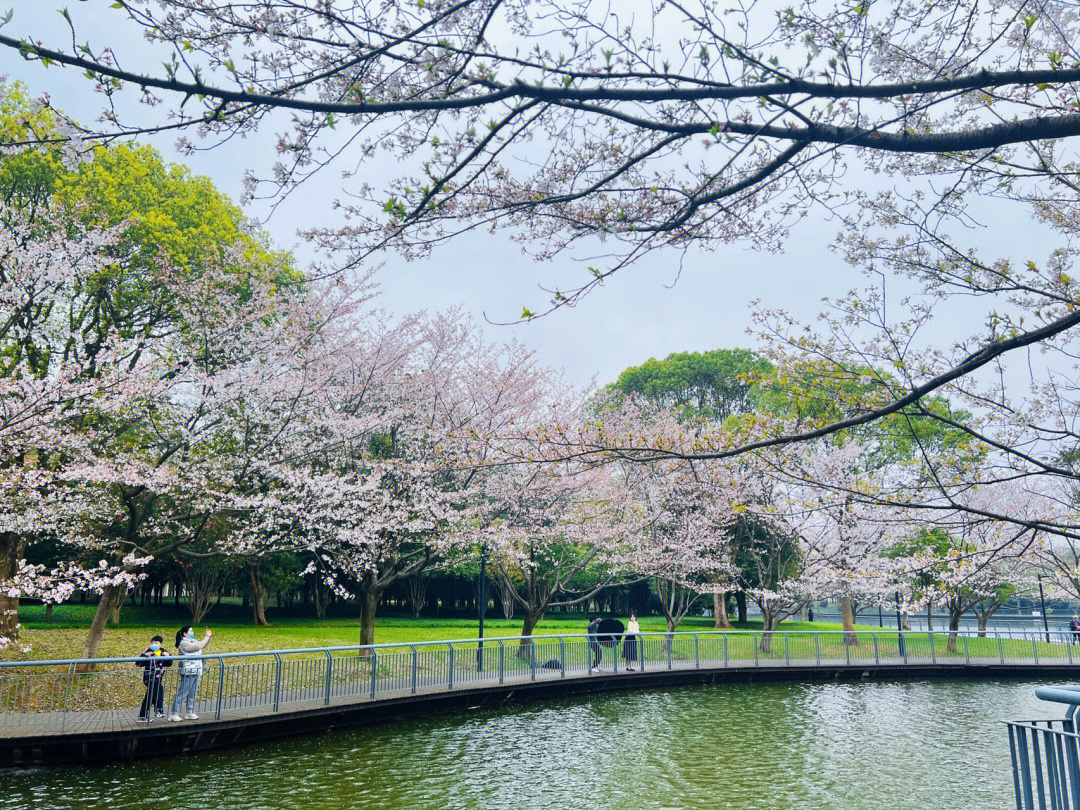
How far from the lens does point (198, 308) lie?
70.9 ft

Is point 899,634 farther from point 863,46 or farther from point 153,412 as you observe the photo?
point 863,46

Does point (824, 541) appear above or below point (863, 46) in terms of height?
below

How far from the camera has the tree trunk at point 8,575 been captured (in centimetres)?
1933

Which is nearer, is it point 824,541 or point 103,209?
point 103,209

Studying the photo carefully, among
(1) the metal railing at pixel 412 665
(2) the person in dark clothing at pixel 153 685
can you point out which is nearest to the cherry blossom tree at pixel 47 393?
(1) the metal railing at pixel 412 665

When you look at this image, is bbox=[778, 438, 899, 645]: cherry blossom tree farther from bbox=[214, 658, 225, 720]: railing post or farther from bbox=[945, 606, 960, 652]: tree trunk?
bbox=[214, 658, 225, 720]: railing post

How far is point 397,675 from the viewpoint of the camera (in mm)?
18062

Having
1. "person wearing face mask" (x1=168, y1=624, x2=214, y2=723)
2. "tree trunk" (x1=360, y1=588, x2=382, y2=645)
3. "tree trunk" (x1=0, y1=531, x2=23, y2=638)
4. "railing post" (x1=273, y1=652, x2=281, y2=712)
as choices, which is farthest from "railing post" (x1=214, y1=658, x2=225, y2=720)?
"tree trunk" (x1=0, y1=531, x2=23, y2=638)

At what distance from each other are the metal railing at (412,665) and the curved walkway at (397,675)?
28 millimetres

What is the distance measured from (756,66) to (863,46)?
872 mm

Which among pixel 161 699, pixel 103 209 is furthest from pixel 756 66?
pixel 103 209

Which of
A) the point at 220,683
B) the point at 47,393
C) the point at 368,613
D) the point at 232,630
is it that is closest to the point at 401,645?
the point at 220,683

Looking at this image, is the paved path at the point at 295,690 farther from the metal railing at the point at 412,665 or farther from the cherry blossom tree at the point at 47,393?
the cherry blossom tree at the point at 47,393

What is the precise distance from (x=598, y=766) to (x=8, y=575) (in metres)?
16.9
